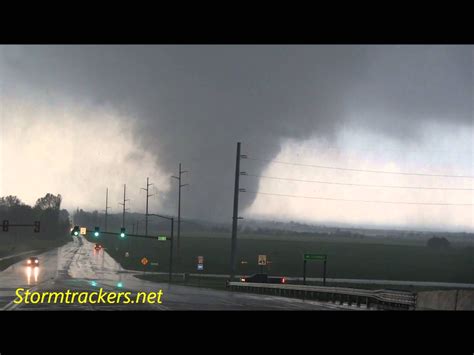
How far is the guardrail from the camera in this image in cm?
3672

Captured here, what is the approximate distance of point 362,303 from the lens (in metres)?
45.2

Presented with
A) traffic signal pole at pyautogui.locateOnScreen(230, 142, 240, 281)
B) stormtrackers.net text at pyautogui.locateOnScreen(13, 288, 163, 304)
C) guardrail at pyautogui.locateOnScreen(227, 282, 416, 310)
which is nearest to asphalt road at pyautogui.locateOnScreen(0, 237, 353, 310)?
stormtrackers.net text at pyautogui.locateOnScreen(13, 288, 163, 304)

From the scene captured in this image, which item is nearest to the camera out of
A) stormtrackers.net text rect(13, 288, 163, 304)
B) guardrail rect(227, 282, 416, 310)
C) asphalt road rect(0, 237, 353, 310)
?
asphalt road rect(0, 237, 353, 310)

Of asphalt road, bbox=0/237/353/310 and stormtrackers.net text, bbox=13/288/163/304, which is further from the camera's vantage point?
stormtrackers.net text, bbox=13/288/163/304

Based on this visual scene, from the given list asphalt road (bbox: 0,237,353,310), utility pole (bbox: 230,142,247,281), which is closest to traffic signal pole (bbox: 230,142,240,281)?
utility pole (bbox: 230,142,247,281)

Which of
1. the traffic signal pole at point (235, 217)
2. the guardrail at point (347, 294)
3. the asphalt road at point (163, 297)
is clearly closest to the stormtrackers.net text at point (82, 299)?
the asphalt road at point (163, 297)

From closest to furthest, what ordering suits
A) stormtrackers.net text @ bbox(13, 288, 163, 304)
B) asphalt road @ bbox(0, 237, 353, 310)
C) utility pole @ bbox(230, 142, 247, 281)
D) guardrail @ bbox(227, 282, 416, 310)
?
asphalt road @ bbox(0, 237, 353, 310) < stormtrackers.net text @ bbox(13, 288, 163, 304) < guardrail @ bbox(227, 282, 416, 310) < utility pole @ bbox(230, 142, 247, 281)

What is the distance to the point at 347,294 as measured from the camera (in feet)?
148

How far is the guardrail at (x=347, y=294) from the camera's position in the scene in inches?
1446

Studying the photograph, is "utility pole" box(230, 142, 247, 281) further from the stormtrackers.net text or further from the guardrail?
the stormtrackers.net text

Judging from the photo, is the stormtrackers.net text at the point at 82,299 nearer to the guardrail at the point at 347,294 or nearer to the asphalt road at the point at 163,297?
the asphalt road at the point at 163,297

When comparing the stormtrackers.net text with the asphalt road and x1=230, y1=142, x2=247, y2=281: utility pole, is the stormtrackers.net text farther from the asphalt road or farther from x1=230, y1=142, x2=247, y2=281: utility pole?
x1=230, y1=142, x2=247, y2=281: utility pole
